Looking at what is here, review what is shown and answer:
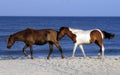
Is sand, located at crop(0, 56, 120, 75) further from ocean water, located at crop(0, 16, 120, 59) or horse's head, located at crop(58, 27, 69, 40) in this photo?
ocean water, located at crop(0, 16, 120, 59)

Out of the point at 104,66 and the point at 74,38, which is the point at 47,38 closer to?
the point at 74,38

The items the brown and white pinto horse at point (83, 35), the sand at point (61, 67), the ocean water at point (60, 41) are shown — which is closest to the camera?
the sand at point (61, 67)

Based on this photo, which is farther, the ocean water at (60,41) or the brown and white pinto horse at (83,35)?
the ocean water at (60,41)

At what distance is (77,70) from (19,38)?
167 inches

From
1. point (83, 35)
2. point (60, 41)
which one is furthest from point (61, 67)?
point (60, 41)

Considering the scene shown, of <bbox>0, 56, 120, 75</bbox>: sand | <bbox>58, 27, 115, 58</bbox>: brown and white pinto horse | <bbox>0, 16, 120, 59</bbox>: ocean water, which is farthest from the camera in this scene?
<bbox>0, 16, 120, 59</bbox>: ocean water

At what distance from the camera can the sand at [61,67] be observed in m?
15.8

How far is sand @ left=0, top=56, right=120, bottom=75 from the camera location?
15836mm

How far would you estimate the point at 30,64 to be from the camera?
58.4 feet

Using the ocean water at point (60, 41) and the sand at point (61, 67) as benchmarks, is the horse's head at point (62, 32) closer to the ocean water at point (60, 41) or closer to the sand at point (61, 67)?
the sand at point (61, 67)

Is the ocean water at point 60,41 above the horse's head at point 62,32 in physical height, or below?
below

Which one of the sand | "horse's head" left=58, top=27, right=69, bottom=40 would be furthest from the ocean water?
the sand

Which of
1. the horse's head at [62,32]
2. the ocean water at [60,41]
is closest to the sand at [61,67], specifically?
the horse's head at [62,32]

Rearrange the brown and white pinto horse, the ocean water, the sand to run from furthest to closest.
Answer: the ocean water
the brown and white pinto horse
the sand
